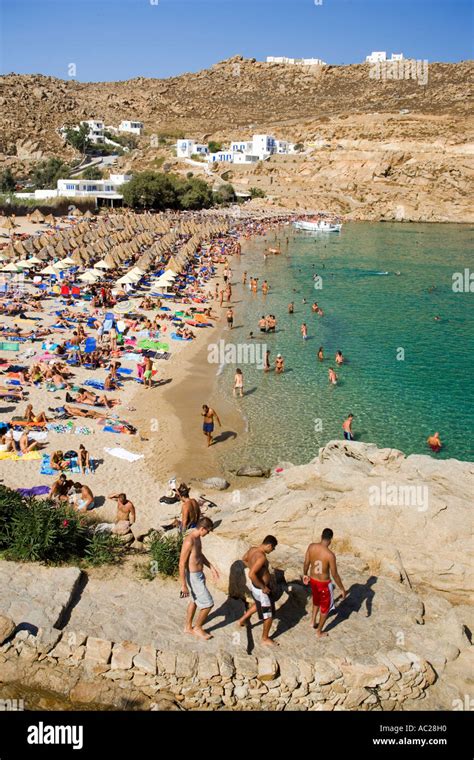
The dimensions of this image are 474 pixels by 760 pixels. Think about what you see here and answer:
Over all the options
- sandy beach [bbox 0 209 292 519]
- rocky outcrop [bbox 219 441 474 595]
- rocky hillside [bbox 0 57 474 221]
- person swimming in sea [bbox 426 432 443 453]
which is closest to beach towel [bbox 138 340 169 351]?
sandy beach [bbox 0 209 292 519]

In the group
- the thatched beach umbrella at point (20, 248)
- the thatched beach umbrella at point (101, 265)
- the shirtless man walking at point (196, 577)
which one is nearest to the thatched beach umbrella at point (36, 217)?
the thatched beach umbrella at point (20, 248)

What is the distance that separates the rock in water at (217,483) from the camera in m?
12.7

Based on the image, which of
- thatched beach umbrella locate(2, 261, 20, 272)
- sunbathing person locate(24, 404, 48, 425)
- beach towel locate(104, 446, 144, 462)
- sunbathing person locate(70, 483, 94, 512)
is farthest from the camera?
thatched beach umbrella locate(2, 261, 20, 272)

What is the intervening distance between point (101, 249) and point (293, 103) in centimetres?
10475

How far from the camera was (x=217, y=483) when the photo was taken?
12805 mm

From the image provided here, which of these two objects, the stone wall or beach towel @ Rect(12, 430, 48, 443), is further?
beach towel @ Rect(12, 430, 48, 443)

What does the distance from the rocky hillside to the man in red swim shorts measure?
74.9 metres

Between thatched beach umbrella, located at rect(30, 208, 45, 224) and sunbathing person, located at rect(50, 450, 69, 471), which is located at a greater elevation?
thatched beach umbrella, located at rect(30, 208, 45, 224)

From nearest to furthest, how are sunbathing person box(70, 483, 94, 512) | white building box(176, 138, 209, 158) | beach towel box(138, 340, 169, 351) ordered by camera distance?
sunbathing person box(70, 483, 94, 512) → beach towel box(138, 340, 169, 351) → white building box(176, 138, 209, 158)

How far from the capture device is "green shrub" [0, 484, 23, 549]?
8.62 meters

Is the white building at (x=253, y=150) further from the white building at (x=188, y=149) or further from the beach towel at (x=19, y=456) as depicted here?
the beach towel at (x=19, y=456)

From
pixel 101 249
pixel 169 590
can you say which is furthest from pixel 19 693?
pixel 101 249

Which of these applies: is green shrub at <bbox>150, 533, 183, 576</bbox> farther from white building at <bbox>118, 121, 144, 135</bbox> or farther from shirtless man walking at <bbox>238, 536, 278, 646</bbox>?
white building at <bbox>118, 121, 144, 135</bbox>

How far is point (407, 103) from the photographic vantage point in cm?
10481
